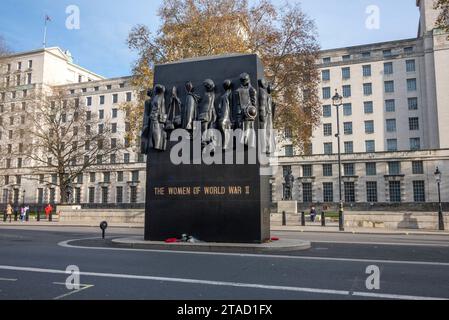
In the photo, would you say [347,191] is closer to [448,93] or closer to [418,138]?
[418,138]

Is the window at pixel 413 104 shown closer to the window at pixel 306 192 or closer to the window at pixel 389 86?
the window at pixel 389 86

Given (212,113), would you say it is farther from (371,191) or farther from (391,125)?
(391,125)

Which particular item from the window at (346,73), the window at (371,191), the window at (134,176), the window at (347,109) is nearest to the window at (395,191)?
the window at (371,191)

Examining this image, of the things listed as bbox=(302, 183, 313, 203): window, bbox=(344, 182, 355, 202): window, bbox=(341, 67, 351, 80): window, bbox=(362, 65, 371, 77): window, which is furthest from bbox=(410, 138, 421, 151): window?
bbox=(302, 183, 313, 203): window

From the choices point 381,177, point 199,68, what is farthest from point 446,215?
point 381,177

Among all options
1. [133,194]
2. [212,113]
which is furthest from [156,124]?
[133,194]

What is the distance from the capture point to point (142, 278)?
24.9 feet

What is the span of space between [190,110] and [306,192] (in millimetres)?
57585

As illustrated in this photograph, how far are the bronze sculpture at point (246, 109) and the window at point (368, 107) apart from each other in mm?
62329

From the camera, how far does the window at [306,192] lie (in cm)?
6806

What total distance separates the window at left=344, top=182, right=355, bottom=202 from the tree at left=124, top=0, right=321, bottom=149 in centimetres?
3552

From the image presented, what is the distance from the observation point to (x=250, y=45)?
31875 mm

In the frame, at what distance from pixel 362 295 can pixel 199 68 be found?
34.7 ft
